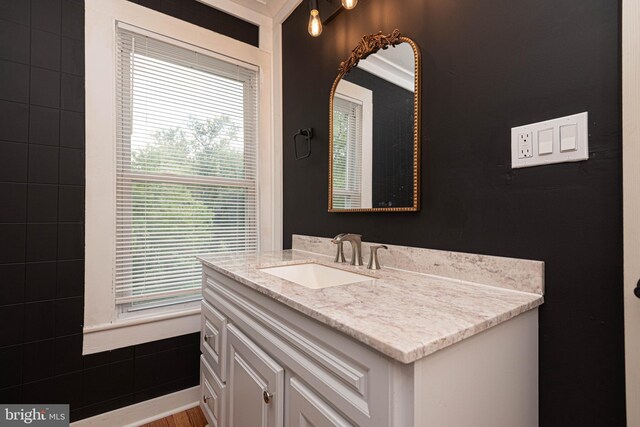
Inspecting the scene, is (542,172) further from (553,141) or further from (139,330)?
(139,330)

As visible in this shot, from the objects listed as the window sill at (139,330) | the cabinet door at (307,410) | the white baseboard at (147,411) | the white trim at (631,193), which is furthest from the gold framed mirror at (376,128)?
the white baseboard at (147,411)

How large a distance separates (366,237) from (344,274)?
23 cm

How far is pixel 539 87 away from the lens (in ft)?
2.88

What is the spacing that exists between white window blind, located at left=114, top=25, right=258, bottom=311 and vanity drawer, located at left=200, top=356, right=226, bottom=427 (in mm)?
529

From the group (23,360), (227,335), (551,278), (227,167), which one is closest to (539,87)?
(551,278)

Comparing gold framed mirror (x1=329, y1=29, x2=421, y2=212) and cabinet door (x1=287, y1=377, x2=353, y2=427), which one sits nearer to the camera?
cabinet door (x1=287, y1=377, x2=353, y2=427)

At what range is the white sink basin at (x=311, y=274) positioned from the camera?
1359 millimetres

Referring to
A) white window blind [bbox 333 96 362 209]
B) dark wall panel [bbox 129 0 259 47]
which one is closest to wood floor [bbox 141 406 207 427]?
white window blind [bbox 333 96 362 209]

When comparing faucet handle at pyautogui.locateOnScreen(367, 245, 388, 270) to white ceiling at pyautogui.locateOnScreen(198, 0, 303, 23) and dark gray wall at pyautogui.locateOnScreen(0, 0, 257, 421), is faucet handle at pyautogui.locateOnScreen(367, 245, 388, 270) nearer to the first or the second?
dark gray wall at pyautogui.locateOnScreen(0, 0, 257, 421)

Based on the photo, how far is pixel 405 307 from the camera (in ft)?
2.47

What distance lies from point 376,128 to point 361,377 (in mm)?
1043

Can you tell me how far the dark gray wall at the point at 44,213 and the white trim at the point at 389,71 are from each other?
145 centimetres

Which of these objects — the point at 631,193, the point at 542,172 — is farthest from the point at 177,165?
the point at 631,193

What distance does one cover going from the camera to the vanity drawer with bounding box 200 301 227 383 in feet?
4.20
